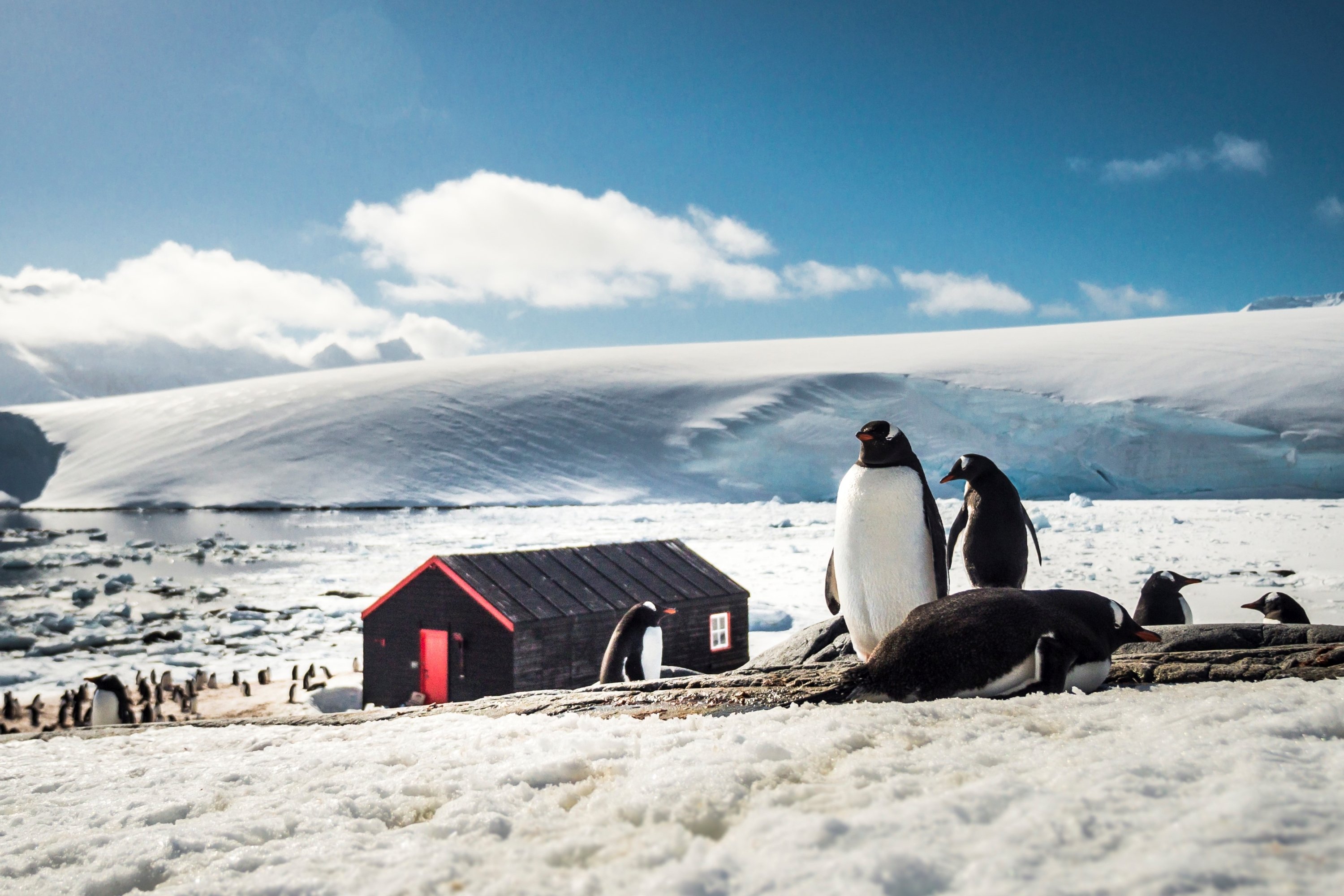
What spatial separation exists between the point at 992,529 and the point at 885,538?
2.53 feet

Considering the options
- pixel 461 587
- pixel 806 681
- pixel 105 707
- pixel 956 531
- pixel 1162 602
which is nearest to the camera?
pixel 806 681

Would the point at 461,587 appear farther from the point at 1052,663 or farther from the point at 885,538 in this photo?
the point at 1052,663

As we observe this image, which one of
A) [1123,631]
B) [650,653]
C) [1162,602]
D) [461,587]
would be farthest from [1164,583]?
[461,587]

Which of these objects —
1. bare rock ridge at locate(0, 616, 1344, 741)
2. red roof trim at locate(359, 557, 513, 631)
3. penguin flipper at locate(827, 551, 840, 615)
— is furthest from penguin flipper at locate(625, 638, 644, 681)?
bare rock ridge at locate(0, 616, 1344, 741)

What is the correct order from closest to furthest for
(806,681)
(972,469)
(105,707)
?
1. (806,681)
2. (972,469)
3. (105,707)

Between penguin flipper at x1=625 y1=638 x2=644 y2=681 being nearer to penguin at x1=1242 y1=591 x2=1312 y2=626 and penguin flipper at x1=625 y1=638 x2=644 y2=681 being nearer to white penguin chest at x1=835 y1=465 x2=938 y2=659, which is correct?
white penguin chest at x1=835 y1=465 x2=938 y2=659

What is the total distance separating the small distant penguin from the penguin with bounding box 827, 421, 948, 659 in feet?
10.8

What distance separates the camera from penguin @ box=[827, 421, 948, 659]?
14.1ft

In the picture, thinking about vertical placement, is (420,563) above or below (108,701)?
above

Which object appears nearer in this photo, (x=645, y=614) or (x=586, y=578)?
(x=645, y=614)

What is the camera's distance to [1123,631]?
9.34 feet

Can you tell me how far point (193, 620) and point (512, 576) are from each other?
11855 mm

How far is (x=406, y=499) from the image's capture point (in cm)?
4250

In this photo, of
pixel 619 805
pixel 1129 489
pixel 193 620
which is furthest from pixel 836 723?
pixel 1129 489
